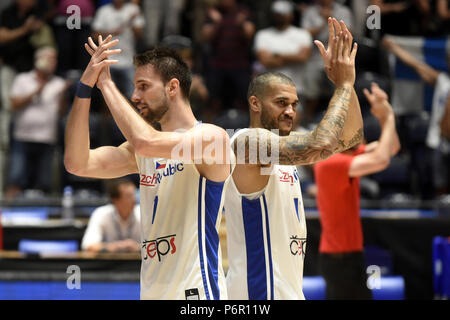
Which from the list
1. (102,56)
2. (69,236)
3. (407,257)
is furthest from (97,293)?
(407,257)

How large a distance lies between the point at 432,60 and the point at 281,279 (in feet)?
23.9

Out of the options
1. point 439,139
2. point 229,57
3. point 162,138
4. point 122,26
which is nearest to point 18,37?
point 122,26

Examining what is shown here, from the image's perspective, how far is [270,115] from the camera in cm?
360

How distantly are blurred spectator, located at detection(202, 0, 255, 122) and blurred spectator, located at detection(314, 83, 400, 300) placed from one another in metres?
4.15

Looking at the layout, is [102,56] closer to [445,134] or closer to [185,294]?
[185,294]

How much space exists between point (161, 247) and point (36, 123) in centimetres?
631

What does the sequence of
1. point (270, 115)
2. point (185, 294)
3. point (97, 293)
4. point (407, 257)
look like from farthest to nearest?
point (407, 257), point (97, 293), point (270, 115), point (185, 294)

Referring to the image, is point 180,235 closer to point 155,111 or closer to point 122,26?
point 155,111

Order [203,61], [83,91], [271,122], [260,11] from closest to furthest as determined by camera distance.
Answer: [83,91] → [271,122] → [203,61] → [260,11]

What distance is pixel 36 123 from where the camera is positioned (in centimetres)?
901

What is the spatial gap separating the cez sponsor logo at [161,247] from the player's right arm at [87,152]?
49 centimetres

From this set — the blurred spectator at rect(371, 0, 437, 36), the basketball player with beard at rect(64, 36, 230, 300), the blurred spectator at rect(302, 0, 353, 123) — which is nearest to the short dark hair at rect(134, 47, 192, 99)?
the basketball player with beard at rect(64, 36, 230, 300)

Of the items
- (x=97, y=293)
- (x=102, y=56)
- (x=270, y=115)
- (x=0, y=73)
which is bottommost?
(x=97, y=293)
